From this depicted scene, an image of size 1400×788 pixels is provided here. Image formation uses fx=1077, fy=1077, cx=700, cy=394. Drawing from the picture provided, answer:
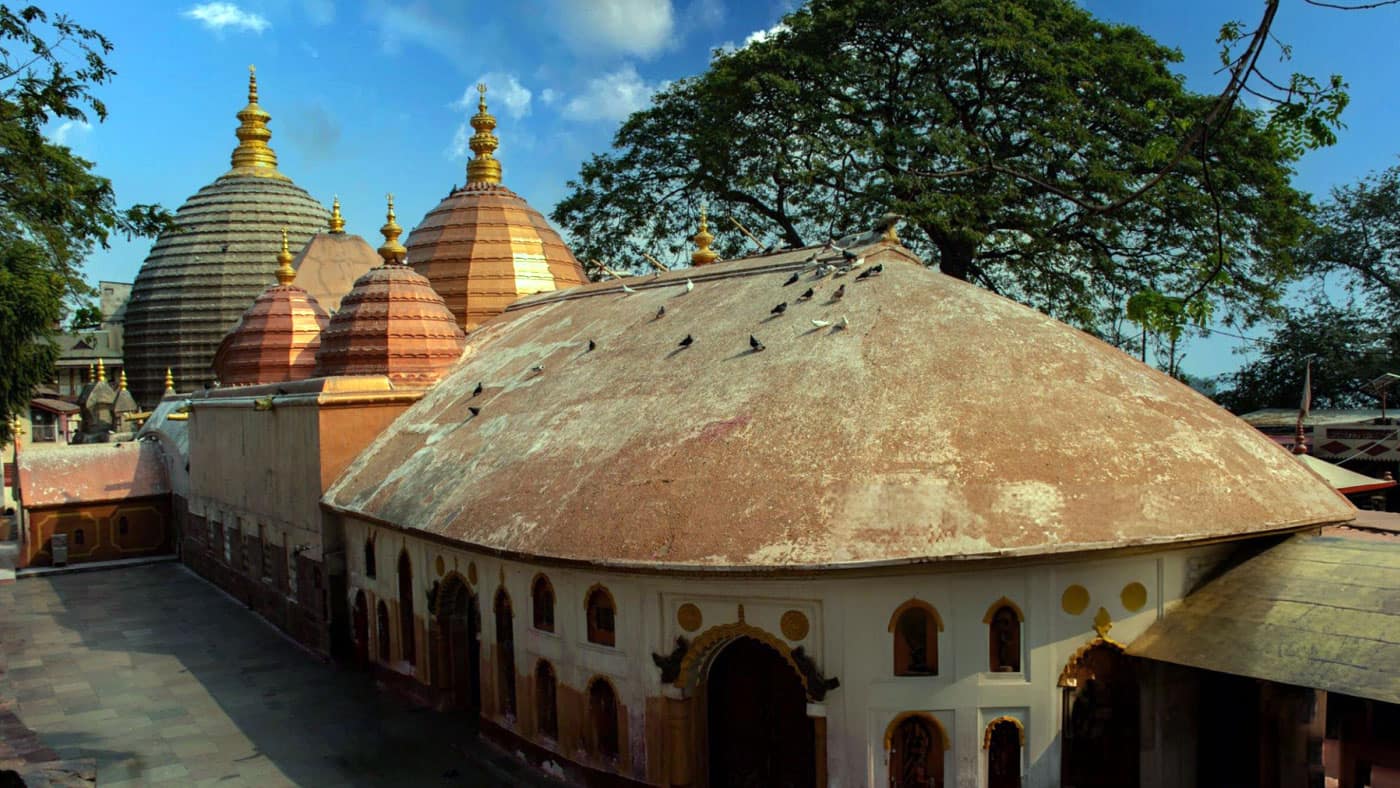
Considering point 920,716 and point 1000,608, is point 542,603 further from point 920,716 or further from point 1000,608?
point 1000,608

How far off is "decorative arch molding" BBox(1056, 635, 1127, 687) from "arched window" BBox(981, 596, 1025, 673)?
0.49m

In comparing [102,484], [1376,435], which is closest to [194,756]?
[102,484]

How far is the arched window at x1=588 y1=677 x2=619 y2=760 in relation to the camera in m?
11.4

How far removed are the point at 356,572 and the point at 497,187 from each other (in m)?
12.6

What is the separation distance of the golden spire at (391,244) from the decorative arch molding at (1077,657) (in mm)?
15851

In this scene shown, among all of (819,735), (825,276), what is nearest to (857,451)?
(819,735)

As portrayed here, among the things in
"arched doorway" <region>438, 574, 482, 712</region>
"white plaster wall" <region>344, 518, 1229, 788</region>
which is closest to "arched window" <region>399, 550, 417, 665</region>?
"arched doorway" <region>438, 574, 482, 712</region>

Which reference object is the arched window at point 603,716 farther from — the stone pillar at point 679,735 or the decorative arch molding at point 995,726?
the decorative arch molding at point 995,726

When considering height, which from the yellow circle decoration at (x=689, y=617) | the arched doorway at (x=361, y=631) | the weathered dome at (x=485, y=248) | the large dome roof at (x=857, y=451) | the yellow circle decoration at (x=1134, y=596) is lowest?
the arched doorway at (x=361, y=631)

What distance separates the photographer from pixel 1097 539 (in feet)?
31.3

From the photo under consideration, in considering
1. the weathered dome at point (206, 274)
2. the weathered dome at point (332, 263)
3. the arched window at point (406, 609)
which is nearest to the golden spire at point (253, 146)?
the weathered dome at point (206, 274)

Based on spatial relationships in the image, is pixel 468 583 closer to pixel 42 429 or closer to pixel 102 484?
pixel 102 484

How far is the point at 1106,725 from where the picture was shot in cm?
1027

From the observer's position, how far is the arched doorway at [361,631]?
1728cm
